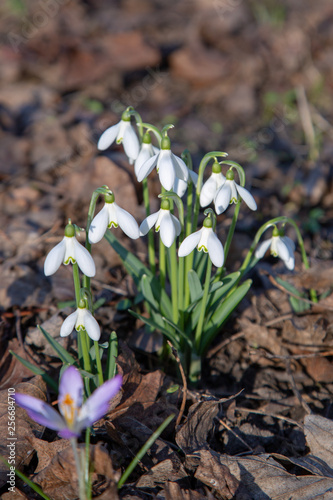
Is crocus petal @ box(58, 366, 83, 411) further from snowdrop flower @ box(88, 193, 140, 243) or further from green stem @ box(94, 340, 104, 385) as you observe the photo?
snowdrop flower @ box(88, 193, 140, 243)

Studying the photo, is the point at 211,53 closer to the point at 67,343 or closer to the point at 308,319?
the point at 308,319

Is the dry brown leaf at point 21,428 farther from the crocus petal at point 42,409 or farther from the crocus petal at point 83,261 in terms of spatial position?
the crocus petal at point 83,261

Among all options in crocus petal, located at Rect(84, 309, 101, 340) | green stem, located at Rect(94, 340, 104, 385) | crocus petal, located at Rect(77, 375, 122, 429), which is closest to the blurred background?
green stem, located at Rect(94, 340, 104, 385)

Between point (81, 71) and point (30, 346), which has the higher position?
point (81, 71)

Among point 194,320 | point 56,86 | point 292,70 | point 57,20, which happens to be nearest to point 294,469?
point 194,320

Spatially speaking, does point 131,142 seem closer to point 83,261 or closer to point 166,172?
point 166,172

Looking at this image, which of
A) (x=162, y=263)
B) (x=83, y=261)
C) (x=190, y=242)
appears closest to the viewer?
(x=83, y=261)

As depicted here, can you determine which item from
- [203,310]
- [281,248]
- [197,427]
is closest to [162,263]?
[203,310]

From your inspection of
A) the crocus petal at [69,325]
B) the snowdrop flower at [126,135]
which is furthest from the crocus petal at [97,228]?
the snowdrop flower at [126,135]
